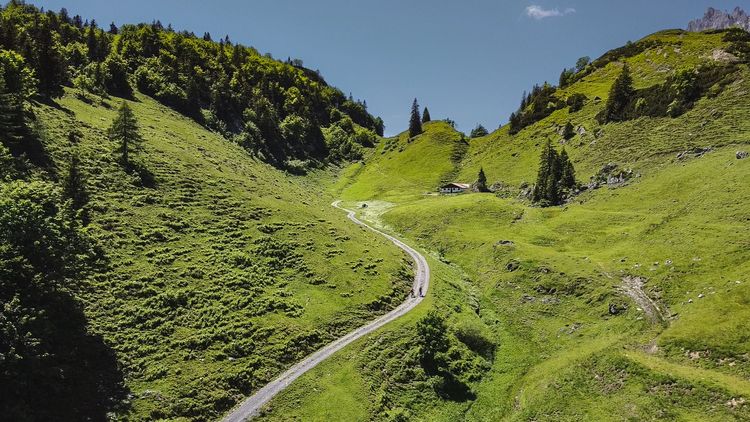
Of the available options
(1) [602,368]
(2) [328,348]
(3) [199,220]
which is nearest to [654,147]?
(1) [602,368]

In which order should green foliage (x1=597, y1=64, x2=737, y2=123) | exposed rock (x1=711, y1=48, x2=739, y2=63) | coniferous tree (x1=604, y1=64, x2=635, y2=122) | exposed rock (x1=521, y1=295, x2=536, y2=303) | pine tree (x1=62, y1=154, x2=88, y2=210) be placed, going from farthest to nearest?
1. exposed rock (x1=711, y1=48, x2=739, y2=63)
2. coniferous tree (x1=604, y1=64, x2=635, y2=122)
3. green foliage (x1=597, y1=64, x2=737, y2=123)
4. exposed rock (x1=521, y1=295, x2=536, y2=303)
5. pine tree (x1=62, y1=154, x2=88, y2=210)

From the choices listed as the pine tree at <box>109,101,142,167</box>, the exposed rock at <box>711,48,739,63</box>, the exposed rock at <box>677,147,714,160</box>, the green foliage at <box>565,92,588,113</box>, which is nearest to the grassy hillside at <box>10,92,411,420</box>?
the pine tree at <box>109,101,142,167</box>

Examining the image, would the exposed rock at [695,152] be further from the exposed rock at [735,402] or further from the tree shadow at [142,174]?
the tree shadow at [142,174]

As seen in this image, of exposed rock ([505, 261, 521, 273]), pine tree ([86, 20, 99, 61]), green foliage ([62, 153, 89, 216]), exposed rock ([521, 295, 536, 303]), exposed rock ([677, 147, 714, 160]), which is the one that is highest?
pine tree ([86, 20, 99, 61])

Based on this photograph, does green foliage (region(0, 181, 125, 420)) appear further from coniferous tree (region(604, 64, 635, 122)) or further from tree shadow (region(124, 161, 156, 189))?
coniferous tree (region(604, 64, 635, 122))

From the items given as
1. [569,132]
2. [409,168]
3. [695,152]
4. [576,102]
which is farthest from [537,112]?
[695,152]

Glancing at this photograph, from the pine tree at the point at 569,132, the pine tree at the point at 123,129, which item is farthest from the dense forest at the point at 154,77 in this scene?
the pine tree at the point at 569,132
